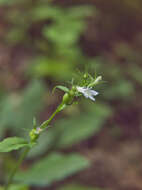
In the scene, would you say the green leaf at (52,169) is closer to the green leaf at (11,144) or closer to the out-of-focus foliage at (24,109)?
the out-of-focus foliage at (24,109)

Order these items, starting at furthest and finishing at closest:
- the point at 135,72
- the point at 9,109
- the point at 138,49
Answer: the point at 138,49 → the point at 135,72 → the point at 9,109

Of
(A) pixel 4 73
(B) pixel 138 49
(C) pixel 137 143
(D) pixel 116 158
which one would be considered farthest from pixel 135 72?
(A) pixel 4 73

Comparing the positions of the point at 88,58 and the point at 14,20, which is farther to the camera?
the point at 14,20

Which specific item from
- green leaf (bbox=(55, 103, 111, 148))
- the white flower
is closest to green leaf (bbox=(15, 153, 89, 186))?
green leaf (bbox=(55, 103, 111, 148))

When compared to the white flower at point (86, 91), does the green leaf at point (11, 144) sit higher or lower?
lower

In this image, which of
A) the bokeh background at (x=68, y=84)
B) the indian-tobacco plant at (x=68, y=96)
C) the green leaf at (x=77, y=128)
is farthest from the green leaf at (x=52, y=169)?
the indian-tobacco plant at (x=68, y=96)

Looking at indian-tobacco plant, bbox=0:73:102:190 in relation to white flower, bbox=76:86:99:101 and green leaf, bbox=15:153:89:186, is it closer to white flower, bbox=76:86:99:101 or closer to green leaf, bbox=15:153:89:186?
white flower, bbox=76:86:99:101

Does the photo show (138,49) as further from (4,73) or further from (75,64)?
(4,73)

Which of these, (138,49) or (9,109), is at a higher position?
(138,49)
